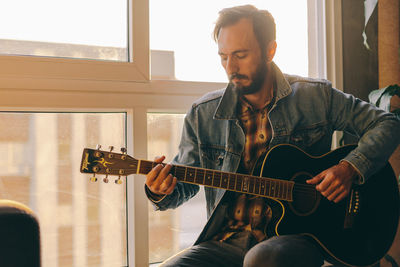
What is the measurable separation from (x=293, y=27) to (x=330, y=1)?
0.22 m

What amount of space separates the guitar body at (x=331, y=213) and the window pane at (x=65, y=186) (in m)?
0.68

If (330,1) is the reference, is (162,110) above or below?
below

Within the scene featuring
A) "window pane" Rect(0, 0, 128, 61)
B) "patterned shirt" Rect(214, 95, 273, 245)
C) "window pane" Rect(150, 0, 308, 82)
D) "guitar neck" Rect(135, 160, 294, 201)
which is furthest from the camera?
"window pane" Rect(150, 0, 308, 82)

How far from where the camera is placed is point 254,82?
1.43 m

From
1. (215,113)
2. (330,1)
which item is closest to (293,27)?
(330,1)

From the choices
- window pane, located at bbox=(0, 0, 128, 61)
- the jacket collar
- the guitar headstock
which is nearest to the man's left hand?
the jacket collar

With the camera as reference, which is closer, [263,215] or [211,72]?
[263,215]

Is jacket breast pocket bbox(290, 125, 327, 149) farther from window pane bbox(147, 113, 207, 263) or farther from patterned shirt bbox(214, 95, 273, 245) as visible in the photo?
window pane bbox(147, 113, 207, 263)

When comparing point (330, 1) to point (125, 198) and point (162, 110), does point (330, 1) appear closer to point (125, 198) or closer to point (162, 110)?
point (162, 110)

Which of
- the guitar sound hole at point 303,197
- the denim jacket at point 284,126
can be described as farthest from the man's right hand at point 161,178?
the guitar sound hole at point 303,197

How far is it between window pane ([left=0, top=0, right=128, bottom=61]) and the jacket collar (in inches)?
18.8

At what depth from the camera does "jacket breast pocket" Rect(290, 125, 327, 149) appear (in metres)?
1.42

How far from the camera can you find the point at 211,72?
1.82 m

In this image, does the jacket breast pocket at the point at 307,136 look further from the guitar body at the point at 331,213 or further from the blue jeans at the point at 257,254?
the blue jeans at the point at 257,254
